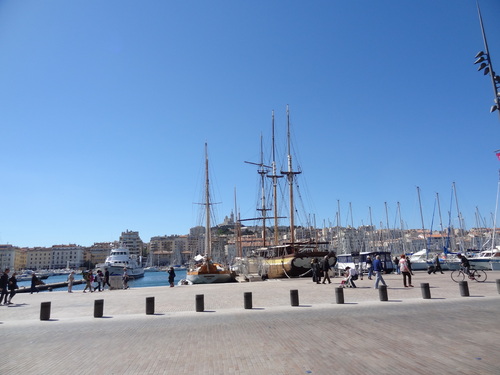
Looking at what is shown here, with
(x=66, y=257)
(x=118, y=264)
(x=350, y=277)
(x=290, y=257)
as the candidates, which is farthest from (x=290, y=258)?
(x=66, y=257)

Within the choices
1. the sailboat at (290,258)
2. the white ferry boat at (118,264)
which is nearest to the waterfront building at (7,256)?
the white ferry boat at (118,264)

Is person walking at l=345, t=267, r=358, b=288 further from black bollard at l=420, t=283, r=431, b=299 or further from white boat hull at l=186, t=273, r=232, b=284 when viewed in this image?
white boat hull at l=186, t=273, r=232, b=284

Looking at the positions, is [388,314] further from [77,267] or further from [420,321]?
[77,267]

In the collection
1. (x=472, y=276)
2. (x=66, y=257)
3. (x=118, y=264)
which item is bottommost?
(x=118, y=264)

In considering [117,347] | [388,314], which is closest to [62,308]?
[117,347]

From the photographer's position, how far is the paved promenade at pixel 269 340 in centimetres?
582

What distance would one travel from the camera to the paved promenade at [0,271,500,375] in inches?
229

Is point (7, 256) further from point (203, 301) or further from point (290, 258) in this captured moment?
point (203, 301)

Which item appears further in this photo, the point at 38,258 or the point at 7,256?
the point at 38,258

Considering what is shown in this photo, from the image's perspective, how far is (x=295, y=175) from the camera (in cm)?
4538

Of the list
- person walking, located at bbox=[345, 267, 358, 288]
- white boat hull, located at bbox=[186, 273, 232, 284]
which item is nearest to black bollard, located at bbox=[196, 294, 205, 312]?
person walking, located at bbox=[345, 267, 358, 288]

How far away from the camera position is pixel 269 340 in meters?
7.50

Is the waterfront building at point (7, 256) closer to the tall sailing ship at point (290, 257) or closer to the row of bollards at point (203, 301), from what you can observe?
the tall sailing ship at point (290, 257)

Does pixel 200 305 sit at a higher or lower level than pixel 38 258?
lower
